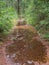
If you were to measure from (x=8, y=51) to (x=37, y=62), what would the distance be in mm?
2752

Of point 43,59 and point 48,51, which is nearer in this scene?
point 43,59

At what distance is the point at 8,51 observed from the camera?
9.52 m

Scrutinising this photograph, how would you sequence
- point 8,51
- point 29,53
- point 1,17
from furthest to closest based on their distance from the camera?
1. point 1,17
2. point 8,51
3. point 29,53

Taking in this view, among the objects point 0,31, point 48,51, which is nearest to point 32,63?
point 48,51

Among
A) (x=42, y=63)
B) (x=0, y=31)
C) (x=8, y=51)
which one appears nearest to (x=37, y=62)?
(x=42, y=63)

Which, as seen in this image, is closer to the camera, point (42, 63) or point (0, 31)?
point (42, 63)

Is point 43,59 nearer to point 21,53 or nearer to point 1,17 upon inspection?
point 21,53

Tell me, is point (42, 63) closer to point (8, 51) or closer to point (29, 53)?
point (29, 53)

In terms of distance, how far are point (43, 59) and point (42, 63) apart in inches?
22.4

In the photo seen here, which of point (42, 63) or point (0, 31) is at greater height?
point (42, 63)

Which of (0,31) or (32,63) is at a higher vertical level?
(32,63)

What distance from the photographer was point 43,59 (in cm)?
777

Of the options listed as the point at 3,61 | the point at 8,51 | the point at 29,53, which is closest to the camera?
the point at 3,61

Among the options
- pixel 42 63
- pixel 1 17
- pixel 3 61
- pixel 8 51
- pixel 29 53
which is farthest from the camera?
pixel 1 17
